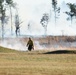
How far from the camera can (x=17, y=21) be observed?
119938mm

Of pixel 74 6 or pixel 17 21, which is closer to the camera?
pixel 74 6

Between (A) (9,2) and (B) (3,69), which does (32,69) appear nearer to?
(B) (3,69)

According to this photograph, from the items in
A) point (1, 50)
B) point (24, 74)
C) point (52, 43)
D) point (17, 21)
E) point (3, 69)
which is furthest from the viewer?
point (17, 21)

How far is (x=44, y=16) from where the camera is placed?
122562mm

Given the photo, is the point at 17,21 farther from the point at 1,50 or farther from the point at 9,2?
the point at 1,50

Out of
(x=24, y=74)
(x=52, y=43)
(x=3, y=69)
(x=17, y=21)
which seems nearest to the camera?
(x=24, y=74)

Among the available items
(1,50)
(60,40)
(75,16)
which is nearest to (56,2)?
(75,16)

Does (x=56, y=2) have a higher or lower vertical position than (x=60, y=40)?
higher

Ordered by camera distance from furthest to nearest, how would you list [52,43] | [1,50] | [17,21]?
1. [17,21]
2. [52,43]
3. [1,50]

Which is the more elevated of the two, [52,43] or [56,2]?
[56,2]

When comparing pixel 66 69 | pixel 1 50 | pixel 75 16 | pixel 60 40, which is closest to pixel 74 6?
pixel 75 16

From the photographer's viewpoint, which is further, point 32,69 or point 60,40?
point 60,40

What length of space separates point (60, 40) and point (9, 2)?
32704 mm

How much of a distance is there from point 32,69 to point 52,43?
5588 centimetres
